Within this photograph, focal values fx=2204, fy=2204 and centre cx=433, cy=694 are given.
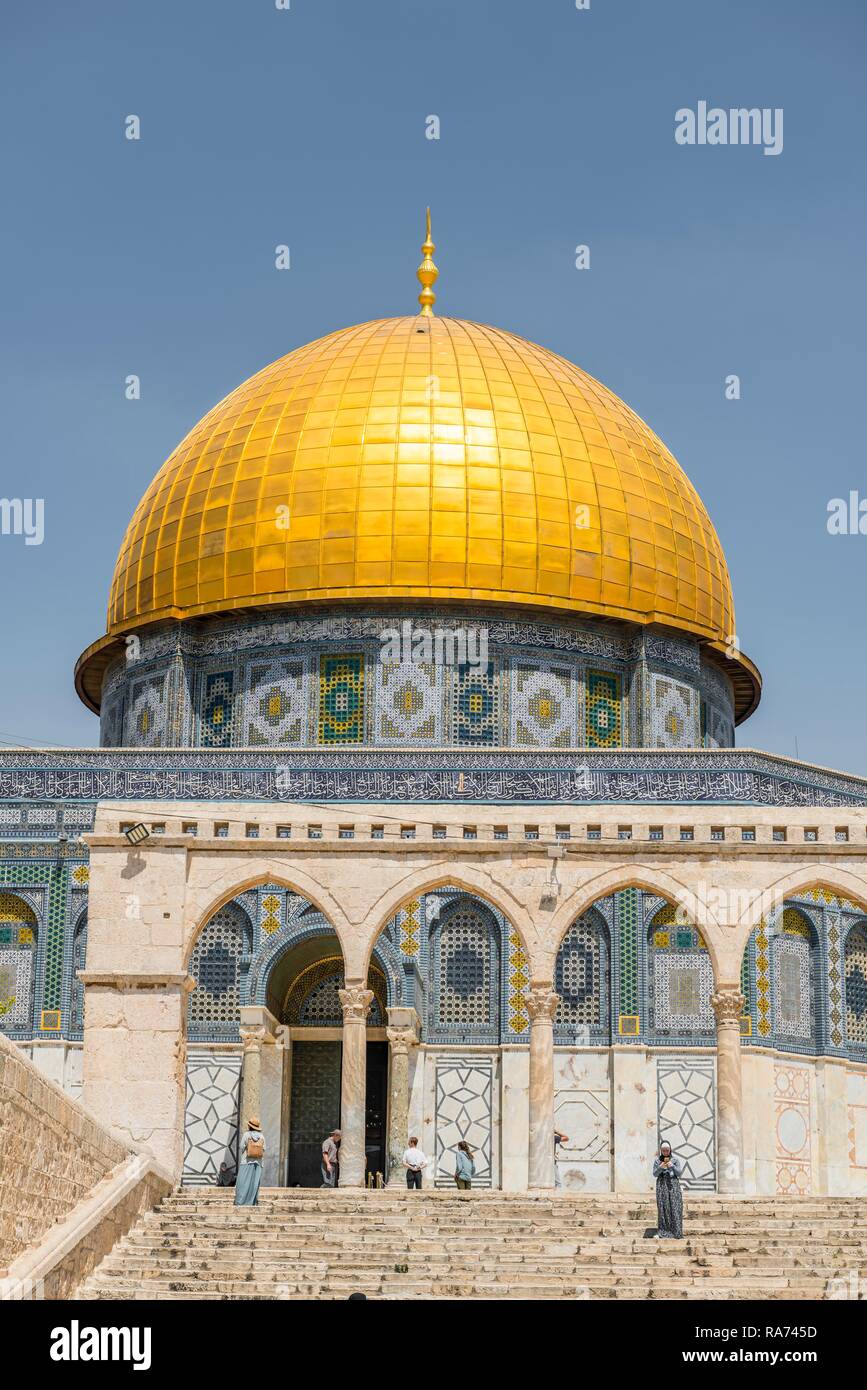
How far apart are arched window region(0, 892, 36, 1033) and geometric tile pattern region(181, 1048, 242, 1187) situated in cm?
173

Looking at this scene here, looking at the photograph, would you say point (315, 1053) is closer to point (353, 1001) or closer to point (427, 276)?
point (353, 1001)

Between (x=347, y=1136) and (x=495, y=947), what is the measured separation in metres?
4.37

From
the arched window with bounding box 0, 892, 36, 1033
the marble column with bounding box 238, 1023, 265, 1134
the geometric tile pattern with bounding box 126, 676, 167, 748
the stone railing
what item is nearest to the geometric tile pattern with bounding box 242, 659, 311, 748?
the geometric tile pattern with bounding box 126, 676, 167, 748

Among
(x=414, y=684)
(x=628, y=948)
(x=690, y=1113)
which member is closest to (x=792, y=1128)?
(x=690, y=1113)

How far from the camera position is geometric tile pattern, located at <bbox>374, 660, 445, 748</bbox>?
24.0 meters

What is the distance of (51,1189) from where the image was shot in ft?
41.4

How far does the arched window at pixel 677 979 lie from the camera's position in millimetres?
21578

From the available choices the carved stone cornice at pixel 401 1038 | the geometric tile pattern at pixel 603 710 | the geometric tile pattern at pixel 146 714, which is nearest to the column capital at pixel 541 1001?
the carved stone cornice at pixel 401 1038

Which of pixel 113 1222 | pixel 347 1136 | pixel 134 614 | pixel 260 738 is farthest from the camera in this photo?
pixel 134 614

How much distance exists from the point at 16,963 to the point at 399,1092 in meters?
4.45

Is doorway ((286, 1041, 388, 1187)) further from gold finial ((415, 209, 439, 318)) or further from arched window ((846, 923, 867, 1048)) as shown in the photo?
gold finial ((415, 209, 439, 318))
